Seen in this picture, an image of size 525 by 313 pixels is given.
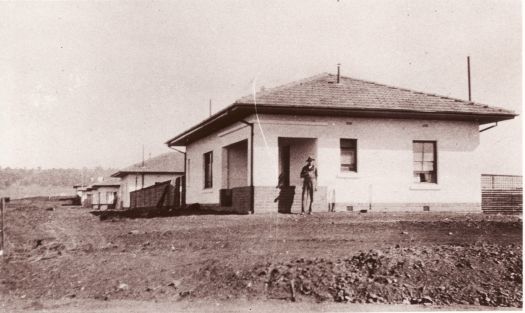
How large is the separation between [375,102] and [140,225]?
889 centimetres

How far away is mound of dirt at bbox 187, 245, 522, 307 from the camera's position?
814 cm

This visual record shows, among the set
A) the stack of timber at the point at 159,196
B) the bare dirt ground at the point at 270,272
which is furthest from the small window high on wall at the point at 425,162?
the stack of timber at the point at 159,196

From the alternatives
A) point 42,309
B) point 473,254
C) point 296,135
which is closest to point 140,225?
point 296,135

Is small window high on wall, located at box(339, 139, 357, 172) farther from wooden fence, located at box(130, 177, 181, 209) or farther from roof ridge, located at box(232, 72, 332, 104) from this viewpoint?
wooden fence, located at box(130, 177, 181, 209)

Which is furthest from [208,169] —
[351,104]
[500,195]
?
[500,195]

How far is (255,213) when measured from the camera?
682 inches

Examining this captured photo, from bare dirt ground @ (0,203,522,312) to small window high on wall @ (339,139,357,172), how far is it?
21.9ft

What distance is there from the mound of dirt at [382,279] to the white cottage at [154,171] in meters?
39.0

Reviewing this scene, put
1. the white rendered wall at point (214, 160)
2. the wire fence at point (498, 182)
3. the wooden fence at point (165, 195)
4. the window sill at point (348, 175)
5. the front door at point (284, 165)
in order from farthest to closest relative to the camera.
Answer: the wooden fence at point (165, 195)
the wire fence at point (498, 182)
the white rendered wall at point (214, 160)
the front door at point (284, 165)
the window sill at point (348, 175)

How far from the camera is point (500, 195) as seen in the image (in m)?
22.1

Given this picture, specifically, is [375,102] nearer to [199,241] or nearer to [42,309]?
[199,241]

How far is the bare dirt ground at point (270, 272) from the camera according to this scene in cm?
802

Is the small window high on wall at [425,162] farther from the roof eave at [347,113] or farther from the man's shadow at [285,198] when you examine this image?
the man's shadow at [285,198]

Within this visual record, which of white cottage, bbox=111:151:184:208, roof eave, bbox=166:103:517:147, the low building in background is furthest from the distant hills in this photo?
roof eave, bbox=166:103:517:147
